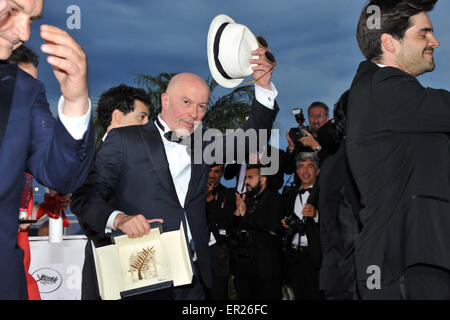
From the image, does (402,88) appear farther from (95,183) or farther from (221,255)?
(221,255)

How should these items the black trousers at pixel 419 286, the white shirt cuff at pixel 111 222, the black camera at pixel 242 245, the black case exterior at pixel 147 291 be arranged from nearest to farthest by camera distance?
the black trousers at pixel 419 286 → the black case exterior at pixel 147 291 → the white shirt cuff at pixel 111 222 → the black camera at pixel 242 245

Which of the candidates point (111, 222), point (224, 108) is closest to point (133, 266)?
point (111, 222)

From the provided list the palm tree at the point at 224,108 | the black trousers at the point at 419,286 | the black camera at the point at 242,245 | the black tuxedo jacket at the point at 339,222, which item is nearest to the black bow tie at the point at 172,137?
the black tuxedo jacket at the point at 339,222

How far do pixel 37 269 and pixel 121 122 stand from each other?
1803mm

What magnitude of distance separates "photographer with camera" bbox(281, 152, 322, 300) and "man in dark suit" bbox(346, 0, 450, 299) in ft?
9.45

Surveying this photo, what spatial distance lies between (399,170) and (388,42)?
719 mm

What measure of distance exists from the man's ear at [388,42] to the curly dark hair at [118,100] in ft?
7.75

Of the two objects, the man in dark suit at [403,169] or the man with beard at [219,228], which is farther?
the man with beard at [219,228]

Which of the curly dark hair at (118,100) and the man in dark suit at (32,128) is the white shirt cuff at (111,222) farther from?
the curly dark hair at (118,100)

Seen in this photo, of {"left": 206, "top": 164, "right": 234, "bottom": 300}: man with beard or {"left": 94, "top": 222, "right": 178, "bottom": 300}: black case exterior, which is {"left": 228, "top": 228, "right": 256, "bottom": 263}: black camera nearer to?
{"left": 206, "top": 164, "right": 234, "bottom": 300}: man with beard

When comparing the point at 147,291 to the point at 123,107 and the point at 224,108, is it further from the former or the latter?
the point at 224,108

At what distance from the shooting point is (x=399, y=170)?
2143 millimetres

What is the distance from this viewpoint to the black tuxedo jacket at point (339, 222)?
2.45m

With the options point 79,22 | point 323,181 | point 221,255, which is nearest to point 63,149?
point 79,22
